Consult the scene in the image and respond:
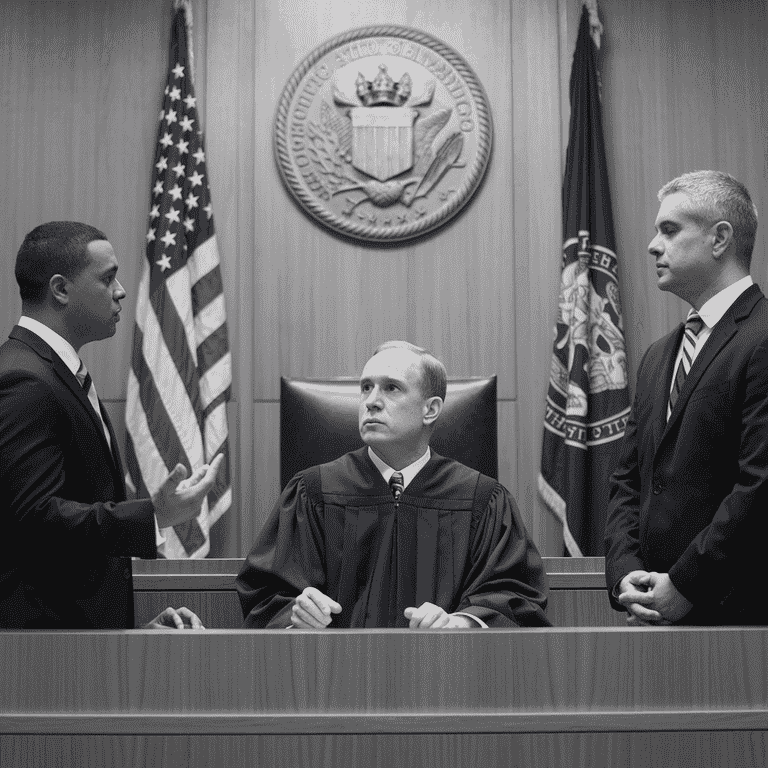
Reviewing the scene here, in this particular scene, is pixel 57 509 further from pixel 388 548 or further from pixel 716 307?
pixel 716 307

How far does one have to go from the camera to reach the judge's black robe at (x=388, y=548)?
8.93 feet

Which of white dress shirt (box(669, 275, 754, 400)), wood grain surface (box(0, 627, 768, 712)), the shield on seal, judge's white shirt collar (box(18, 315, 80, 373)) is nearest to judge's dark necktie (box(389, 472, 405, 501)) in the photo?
white dress shirt (box(669, 275, 754, 400))

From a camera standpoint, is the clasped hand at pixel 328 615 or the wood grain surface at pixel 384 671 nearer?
the wood grain surface at pixel 384 671

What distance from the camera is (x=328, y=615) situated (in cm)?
241

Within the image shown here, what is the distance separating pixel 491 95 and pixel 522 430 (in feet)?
5.66

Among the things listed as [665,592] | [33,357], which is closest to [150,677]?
[33,357]

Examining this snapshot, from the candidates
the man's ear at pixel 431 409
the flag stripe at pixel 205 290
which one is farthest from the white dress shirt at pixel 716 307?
Result: the flag stripe at pixel 205 290

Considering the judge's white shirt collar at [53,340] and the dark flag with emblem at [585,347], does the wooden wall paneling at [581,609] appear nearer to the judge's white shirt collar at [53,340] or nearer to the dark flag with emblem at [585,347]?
the judge's white shirt collar at [53,340]

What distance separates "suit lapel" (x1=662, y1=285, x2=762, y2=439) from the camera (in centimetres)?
262

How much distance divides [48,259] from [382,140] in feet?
10.4

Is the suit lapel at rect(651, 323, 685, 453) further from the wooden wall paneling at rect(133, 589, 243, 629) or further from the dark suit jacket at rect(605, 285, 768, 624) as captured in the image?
the wooden wall paneling at rect(133, 589, 243, 629)

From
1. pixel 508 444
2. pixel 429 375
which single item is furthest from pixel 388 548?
pixel 508 444

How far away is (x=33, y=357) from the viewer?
7.82 ft

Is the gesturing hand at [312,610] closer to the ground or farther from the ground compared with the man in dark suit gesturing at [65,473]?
closer to the ground
